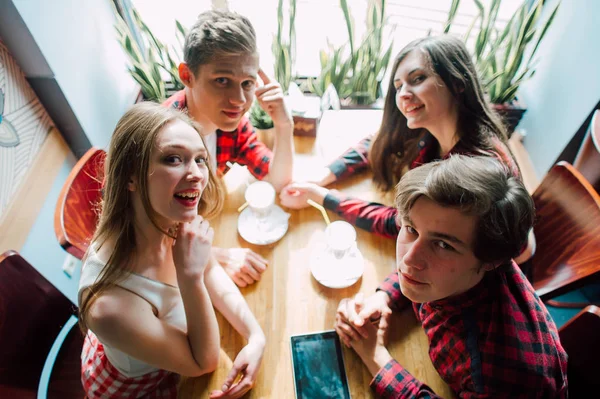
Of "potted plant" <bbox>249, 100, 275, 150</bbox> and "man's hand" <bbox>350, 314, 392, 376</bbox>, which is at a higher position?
"potted plant" <bbox>249, 100, 275, 150</bbox>

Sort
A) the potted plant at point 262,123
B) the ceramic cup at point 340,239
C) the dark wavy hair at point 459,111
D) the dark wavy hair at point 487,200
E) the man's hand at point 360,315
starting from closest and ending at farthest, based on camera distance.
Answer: the dark wavy hair at point 487,200, the man's hand at point 360,315, the ceramic cup at point 340,239, the dark wavy hair at point 459,111, the potted plant at point 262,123

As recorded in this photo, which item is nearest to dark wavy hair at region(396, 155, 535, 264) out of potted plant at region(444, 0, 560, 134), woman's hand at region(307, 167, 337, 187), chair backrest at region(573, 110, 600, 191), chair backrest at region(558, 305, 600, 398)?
chair backrest at region(558, 305, 600, 398)

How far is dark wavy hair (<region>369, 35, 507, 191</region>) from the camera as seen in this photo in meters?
1.21

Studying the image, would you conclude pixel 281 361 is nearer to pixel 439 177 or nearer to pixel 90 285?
pixel 90 285

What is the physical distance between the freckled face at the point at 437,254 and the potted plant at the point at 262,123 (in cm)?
92

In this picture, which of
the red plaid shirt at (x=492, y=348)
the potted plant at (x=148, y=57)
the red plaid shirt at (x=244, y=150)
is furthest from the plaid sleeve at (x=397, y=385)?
the potted plant at (x=148, y=57)

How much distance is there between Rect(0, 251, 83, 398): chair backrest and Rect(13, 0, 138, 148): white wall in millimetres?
788

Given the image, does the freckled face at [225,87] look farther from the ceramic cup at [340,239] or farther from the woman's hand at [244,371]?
the woman's hand at [244,371]

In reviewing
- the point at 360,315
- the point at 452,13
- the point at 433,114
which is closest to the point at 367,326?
the point at 360,315

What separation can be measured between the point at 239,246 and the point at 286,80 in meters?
0.99

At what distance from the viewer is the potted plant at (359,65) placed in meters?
1.73

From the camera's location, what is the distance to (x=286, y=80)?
185 centimetres

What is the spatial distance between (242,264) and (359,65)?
50.0 inches

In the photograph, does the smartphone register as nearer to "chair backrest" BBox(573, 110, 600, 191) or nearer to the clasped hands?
the clasped hands
